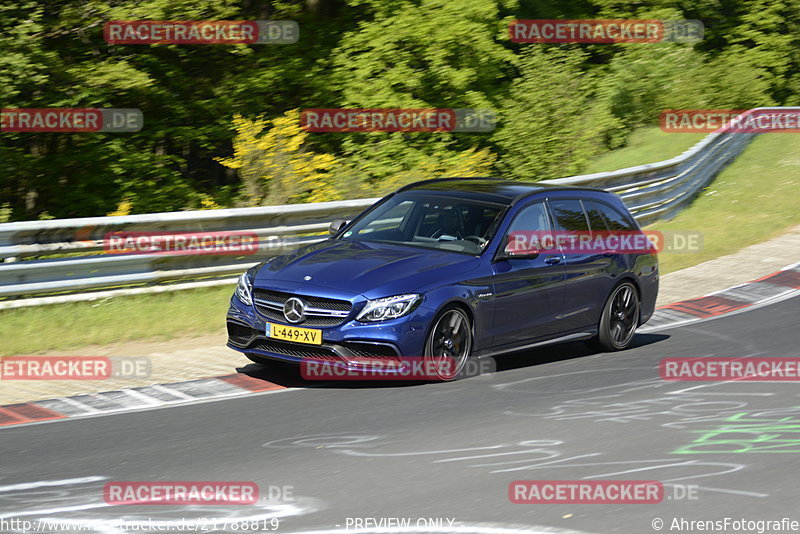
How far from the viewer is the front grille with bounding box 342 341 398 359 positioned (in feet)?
29.9

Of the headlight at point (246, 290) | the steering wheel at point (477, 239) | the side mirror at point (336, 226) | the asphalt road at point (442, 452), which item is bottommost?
the asphalt road at point (442, 452)

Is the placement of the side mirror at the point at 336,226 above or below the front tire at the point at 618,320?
above

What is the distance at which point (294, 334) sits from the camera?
9.21 m

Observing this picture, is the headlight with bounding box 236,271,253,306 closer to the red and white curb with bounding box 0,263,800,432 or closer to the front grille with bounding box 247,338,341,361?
the front grille with bounding box 247,338,341,361

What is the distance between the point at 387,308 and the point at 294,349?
0.85 meters

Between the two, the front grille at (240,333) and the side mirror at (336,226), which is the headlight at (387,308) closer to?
the front grille at (240,333)

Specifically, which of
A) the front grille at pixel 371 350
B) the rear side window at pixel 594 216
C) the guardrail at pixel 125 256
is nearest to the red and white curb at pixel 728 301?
the rear side window at pixel 594 216

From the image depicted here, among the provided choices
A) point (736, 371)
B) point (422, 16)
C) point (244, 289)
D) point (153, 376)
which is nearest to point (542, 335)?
point (736, 371)

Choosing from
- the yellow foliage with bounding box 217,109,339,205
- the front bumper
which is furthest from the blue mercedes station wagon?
the yellow foliage with bounding box 217,109,339,205

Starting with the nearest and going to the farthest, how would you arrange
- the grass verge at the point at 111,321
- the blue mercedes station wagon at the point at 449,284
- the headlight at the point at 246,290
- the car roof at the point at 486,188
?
the blue mercedes station wagon at the point at 449,284 < the headlight at the point at 246,290 < the car roof at the point at 486,188 < the grass verge at the point at 111,321

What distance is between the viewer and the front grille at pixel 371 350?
910 centimetres

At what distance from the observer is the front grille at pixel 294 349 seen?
9.14 metres

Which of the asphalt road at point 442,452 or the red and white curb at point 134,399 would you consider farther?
the red and white curb at point 134,399

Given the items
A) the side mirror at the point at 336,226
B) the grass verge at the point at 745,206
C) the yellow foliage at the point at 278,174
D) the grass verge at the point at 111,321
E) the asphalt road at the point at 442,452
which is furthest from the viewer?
the grass verge at the point at 745,206
